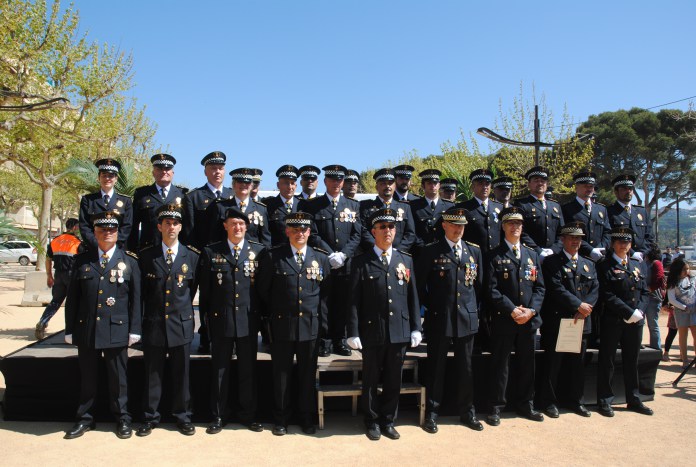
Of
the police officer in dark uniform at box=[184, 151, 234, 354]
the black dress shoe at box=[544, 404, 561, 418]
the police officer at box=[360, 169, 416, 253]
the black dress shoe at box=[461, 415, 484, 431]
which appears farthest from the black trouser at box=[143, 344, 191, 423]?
the black dress shoe at box=[544, 404, 561, 418]

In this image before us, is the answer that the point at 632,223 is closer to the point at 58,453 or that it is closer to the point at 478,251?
the point at 478,251

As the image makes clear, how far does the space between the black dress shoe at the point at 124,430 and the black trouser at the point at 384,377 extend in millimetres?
2295

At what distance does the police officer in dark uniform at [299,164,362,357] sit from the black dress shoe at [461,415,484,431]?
4.84 ft

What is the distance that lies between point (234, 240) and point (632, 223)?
535cm

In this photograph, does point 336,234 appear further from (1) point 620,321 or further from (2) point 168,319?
(1) point 620,321

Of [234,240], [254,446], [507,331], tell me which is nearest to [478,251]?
[507,331]

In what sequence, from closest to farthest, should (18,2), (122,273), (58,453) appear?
1. (58,453)
2. (122,273)
3. (18,2)

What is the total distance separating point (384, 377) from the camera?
5184mm

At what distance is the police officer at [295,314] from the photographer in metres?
5.09

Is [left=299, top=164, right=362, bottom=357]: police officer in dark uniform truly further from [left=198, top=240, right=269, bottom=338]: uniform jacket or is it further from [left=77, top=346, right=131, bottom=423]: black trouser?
[left=77, top=346, right=131, bottom=423]: black trouser

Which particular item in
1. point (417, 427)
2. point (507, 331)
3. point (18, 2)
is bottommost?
point (417, 427)

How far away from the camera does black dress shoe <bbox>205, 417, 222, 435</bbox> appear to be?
201 inches

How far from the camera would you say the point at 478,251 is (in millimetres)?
5652

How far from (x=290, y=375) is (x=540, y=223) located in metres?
3.66
